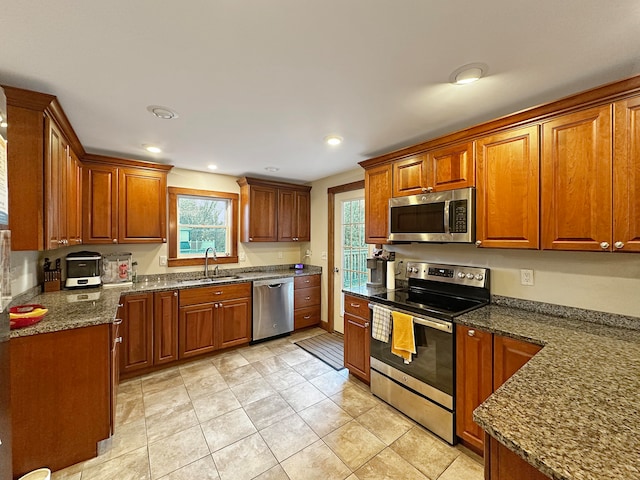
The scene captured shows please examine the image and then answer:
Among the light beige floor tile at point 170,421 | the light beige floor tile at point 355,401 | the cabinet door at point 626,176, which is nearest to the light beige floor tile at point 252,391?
the light beige floor tile at point 170,421

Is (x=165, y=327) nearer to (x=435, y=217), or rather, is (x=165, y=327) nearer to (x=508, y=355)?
(x=435, y=217)

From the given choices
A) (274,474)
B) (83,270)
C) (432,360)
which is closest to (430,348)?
(432,360)

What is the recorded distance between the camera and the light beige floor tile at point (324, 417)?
2.10 metres

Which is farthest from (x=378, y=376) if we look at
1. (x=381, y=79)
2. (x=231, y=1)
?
(x=231, y=1)

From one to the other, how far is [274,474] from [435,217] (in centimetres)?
218

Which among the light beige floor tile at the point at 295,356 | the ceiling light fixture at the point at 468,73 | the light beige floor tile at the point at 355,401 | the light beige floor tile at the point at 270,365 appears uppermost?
the ceiling light fixture at the point at 468,73

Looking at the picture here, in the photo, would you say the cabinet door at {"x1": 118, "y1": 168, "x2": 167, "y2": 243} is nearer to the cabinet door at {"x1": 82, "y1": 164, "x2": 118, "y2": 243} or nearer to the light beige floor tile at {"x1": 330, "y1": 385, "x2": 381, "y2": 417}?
→ the cabinet door at {"x1": 82, "y1": 164, "x2": 118, "y2": 243}

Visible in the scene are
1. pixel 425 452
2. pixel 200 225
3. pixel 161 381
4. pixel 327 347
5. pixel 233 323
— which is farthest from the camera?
pixel 200 225

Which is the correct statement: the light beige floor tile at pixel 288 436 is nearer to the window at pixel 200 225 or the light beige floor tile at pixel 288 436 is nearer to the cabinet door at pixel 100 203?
the window at pixel 200 225

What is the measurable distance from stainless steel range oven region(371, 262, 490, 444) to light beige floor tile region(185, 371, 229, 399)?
151cm

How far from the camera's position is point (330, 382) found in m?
2.76

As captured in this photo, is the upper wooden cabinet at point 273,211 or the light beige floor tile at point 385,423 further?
the upper wooden cabinet at point 273,211

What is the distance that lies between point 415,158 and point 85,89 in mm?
2516

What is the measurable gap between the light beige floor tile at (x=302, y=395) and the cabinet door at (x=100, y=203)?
2.49 metres
